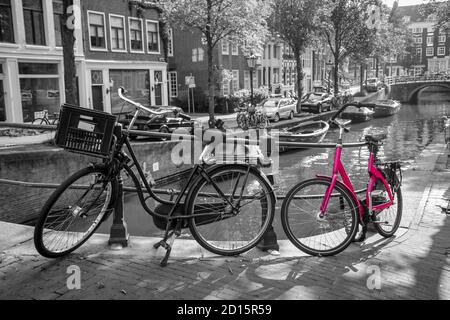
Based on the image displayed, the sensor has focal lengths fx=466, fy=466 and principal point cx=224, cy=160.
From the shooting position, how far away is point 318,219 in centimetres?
412

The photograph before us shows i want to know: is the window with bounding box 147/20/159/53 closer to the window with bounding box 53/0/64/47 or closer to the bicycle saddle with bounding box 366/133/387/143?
the window with bounding box 53/0/64/47

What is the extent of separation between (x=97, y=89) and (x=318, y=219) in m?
24.5

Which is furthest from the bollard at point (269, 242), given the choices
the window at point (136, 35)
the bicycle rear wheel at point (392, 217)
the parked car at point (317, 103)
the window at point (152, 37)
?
the parked car at point (317, 103)

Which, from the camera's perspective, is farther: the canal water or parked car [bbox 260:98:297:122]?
parked car [bbox 260:98:297:122]

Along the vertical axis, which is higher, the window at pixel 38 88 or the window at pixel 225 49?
the window at pixel 225 49

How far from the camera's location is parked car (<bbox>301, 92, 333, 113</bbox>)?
35438 mm

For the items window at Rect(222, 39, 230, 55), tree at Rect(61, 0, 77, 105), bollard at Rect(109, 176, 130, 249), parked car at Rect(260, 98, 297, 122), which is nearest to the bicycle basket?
bollard at Rect(109, 176, 130, 249)

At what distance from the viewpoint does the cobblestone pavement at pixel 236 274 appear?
10.3 ft

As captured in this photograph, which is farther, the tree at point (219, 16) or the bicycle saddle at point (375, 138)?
the tree at point (219, 16)

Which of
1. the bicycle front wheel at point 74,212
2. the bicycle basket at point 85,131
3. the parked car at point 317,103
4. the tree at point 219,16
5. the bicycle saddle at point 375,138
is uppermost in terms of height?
the tree at point 219,16

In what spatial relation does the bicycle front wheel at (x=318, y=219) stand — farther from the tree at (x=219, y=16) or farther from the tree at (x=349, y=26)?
the tree at (x=349, y=26)

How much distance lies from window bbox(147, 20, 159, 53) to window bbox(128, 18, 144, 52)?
2.46 feet

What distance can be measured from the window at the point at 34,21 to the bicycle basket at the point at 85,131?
21.4 meters

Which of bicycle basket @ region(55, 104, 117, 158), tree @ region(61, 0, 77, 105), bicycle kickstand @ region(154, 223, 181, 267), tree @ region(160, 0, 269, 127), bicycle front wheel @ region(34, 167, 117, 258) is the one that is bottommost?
bicycle kickstand @ region(154, 223, 181, 267)
